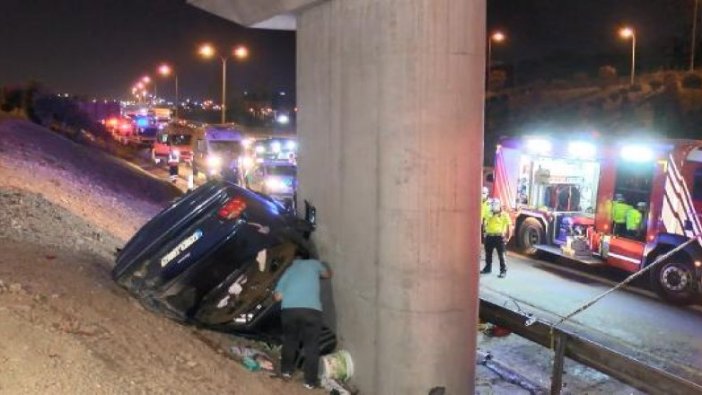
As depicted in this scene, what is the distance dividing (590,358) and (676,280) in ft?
21.5

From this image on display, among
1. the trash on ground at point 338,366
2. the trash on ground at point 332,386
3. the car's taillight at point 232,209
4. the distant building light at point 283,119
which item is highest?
the distant building light at point 283,119

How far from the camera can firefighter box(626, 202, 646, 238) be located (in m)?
13.7

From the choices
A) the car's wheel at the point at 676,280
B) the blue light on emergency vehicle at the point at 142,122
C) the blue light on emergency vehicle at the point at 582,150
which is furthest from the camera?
the blue light on emergency vehicle at the point at 142,122

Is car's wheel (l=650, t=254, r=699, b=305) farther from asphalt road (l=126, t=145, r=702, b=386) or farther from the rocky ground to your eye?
the rocky ground

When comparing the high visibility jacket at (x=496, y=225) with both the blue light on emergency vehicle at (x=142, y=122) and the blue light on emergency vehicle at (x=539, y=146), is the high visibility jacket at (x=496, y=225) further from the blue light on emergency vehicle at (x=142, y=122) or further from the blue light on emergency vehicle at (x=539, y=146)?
the blue light on emergency vehicle at (x=142, y=122)

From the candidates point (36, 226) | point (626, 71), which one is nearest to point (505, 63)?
point (626, 71)

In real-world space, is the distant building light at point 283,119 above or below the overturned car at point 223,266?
above

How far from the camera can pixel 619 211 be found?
1411 centimetres

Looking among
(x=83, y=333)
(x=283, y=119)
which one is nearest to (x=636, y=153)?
(x=83, y=333)

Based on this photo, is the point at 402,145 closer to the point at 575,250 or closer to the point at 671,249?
the point at 671,249

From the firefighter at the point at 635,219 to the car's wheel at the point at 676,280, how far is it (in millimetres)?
870

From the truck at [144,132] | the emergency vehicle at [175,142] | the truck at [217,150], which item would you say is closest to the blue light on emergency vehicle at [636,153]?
the truck at [217,150]

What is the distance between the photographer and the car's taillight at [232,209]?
7699 mm

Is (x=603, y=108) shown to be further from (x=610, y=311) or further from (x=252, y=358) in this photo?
(x=252, y=358)
